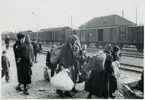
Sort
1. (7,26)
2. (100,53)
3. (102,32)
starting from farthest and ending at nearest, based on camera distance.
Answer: (102,32)
(7,26)
(100,53)

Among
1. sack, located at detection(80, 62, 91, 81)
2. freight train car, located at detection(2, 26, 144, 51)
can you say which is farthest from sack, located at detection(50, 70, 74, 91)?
freight train car, located at detection(2, 26, 144, 51)

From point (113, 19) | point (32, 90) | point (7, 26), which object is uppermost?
point (113, 19)

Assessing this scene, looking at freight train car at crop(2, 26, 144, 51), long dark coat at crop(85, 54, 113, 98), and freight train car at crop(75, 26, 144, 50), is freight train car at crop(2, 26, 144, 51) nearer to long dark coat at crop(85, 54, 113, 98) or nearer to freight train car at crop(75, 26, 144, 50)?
freight train car at crop(75, 26, 144, 50)

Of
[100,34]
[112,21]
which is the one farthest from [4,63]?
[112,21]

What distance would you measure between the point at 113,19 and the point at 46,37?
985 centimetres

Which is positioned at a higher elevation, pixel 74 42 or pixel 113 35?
pixel 113 35

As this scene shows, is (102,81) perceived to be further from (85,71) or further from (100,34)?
(100,34)

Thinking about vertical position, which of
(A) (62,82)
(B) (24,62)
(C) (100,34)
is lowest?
(A) (62,82)

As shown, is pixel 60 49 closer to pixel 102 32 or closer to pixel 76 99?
pixel 76 99

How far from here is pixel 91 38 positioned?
21.1 meters

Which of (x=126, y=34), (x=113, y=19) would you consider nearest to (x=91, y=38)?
(x=126, y=34)

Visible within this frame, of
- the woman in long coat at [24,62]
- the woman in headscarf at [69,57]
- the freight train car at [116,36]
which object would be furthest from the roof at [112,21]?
the woman in long coat at [24,62]

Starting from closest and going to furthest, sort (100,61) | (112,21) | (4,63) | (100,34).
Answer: (100,61)
(4,63)
(100,34)
(112,21)

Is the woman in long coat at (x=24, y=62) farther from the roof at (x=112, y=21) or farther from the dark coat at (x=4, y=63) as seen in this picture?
the roof at (x=112, y=21)
